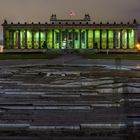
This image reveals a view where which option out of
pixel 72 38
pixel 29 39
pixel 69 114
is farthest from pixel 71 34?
pixel 69 114

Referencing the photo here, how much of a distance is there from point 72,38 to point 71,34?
5.51 feet

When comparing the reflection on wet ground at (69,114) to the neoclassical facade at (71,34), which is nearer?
the reflection on wet ground at (69,114)

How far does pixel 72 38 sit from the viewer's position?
541 ft

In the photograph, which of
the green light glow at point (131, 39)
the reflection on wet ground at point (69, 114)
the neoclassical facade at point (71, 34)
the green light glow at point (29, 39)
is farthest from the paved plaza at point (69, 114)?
the green light glow at point (29, 39)

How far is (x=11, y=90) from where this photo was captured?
2164 centimetres

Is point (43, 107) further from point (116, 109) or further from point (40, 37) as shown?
point (40, 37)

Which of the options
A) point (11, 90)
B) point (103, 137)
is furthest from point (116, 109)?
point (11, 90)

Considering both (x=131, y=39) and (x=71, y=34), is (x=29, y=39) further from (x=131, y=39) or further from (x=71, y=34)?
(x=131, y=39)

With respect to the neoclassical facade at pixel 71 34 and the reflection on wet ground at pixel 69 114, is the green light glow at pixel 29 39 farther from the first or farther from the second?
the reflection on wet ground at pixel 69 114

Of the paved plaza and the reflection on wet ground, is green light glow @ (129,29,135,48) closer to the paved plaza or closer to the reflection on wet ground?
the paved plaza

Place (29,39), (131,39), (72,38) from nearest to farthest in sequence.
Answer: (131,39), (72,38), (29,39)

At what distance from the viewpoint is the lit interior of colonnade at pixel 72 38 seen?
535 ft

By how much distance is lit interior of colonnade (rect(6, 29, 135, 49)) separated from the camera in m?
163

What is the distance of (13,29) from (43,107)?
15301 cm
